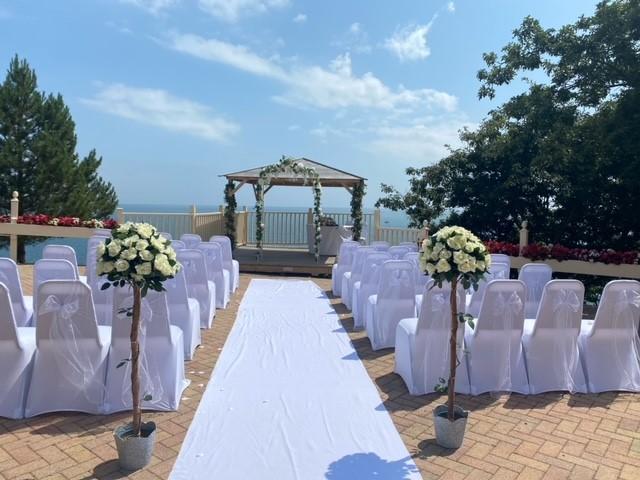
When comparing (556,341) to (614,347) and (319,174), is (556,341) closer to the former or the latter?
(614,347)

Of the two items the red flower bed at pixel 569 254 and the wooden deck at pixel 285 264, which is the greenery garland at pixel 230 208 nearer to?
the wooden deck at pixel 285 264

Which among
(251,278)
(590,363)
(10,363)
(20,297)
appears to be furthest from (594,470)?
(251,278)

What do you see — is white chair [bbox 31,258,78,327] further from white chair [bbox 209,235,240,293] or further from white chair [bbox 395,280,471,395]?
white chair [bbox 395,280,471,395]

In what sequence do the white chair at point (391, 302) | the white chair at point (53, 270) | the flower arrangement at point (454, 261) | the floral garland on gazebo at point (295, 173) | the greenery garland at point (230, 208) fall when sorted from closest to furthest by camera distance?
the flower arrangement at point (454, 261) < the white chair at point (53, 270) < the white chair at point (391, 302) < the floral garland on gazebo at point (295, 173) < the greenery garland at point (230, 208)

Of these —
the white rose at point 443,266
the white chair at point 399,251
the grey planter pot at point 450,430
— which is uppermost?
the white rose at point 443,266

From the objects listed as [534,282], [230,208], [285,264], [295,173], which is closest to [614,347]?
[534,282]

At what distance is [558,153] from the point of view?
872 cm

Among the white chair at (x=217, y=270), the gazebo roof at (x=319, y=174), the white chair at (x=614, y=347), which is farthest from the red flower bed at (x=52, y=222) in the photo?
the white chair at (x=614, y=347)

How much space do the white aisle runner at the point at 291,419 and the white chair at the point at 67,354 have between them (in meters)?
0.78

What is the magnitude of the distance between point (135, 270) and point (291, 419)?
1510 mm

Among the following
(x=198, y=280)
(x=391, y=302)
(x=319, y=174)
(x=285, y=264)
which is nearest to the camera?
(x=391, y=302)

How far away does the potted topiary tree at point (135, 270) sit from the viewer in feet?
8.58

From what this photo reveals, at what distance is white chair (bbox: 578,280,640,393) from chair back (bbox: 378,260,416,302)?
175 cm

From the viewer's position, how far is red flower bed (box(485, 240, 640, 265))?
8.09 m
